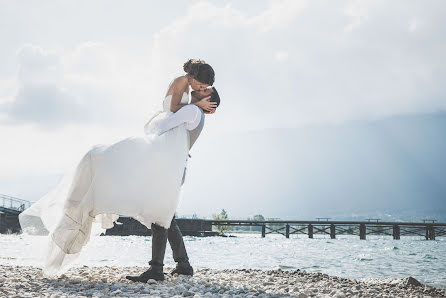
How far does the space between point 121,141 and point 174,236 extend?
114 centimetres

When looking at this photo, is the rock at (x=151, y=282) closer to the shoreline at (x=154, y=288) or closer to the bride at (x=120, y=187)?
the shoreline at (x=154, y=288)

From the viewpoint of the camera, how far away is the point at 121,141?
12.9 feet

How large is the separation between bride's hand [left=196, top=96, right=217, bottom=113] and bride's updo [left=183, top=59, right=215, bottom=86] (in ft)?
0.57

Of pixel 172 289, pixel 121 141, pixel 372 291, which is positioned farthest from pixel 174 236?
pixel 372 291

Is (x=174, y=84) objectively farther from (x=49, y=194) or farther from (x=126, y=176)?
(x=49, y=194)

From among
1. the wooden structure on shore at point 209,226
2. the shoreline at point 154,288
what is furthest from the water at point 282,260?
the wooden structure on shore at point 209,226

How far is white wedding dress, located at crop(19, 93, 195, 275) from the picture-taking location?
12.4ft

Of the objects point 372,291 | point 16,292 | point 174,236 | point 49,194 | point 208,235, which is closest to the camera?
point 16,292

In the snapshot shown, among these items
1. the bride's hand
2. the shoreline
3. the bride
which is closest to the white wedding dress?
the bride

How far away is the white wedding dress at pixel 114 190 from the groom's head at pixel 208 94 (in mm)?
523

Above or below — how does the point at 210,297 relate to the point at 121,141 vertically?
below

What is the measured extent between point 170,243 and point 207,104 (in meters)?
1.41

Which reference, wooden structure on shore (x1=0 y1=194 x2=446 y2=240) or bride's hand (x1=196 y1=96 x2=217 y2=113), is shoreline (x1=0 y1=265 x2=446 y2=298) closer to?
bride's hand (x1=196 y1=96 x2=217 y2=113)

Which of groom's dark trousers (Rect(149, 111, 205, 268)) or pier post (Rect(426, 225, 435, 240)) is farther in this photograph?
pier post (Rect(426, 225, 435, 240))
